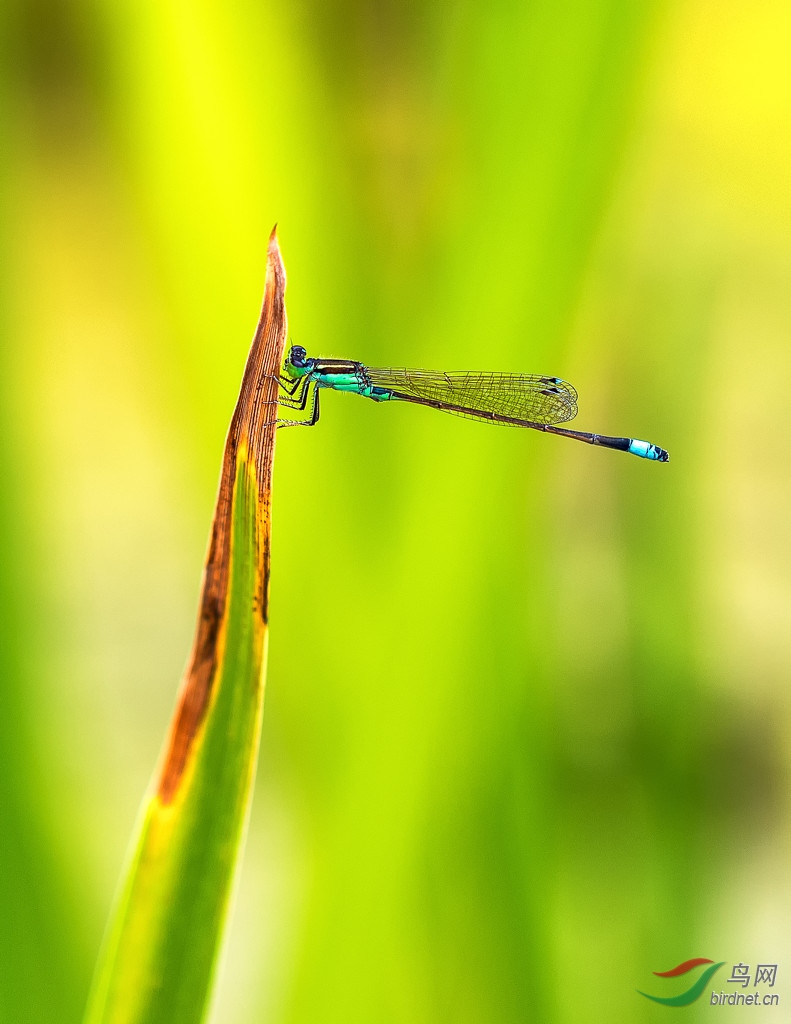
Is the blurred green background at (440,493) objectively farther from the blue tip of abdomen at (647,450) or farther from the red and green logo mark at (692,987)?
the blue tip of abdomen at (647,450)

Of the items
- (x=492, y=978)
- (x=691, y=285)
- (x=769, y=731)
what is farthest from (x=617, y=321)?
(x=492, y=978)

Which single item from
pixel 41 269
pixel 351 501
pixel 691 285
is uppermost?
pixel 41 269

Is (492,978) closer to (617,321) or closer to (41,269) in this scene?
(617,321)

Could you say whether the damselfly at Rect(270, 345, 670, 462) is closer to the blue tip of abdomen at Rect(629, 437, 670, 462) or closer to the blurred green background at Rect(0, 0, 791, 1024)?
the blurred green background at Rect(0, 0, 791, 1024)

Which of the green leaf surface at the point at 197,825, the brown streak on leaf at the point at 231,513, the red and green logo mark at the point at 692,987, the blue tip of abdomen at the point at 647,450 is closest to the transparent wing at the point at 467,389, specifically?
the blue tip of abdomen at the point at 647,450

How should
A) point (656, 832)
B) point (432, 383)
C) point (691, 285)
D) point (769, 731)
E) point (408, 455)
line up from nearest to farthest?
point (408, 455), point (432, 383), point (656, 832), point (691, 285), point (769, 731)

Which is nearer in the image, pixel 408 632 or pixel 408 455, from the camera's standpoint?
pixel 408 632

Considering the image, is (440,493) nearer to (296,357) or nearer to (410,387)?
(410,387)
